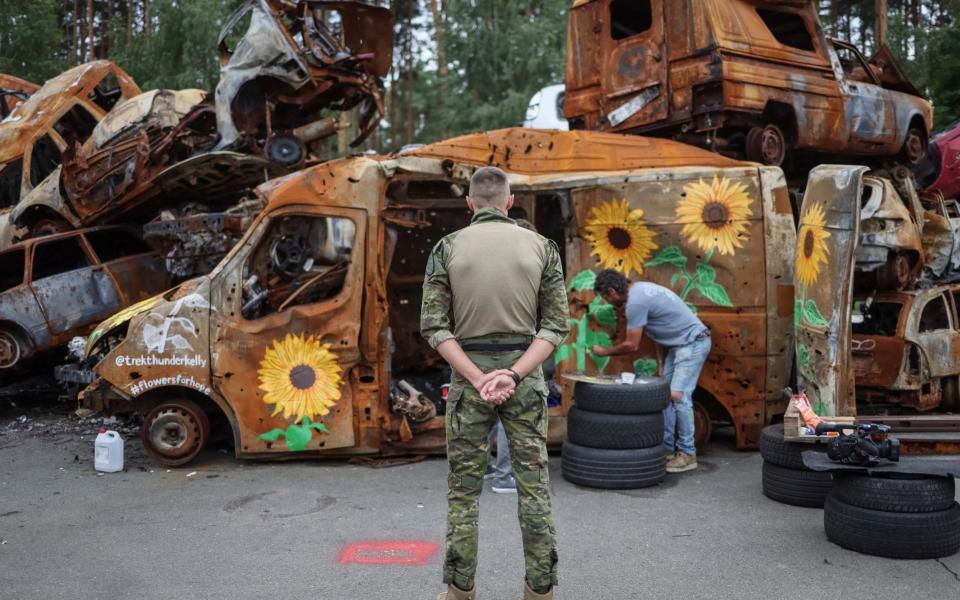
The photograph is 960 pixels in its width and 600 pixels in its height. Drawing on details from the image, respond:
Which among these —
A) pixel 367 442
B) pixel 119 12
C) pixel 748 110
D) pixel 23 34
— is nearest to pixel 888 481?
pixel 367 442

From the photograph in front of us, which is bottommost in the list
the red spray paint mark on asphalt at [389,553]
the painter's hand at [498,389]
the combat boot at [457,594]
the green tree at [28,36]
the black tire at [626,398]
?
the red spray paint mark on asphalt at [389,553]

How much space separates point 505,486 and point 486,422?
2.51 meters

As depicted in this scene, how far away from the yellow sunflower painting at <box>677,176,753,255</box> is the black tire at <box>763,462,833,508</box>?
6.35 ft

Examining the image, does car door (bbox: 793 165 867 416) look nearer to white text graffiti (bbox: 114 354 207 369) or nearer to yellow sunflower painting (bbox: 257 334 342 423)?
yellow sunflower painting (bbox: 257 334 342 423)

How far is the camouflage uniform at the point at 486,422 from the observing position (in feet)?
12.0

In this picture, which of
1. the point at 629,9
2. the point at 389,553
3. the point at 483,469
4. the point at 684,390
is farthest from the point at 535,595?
the point at 629,9

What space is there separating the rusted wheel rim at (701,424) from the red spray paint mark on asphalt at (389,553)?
308 centimetres

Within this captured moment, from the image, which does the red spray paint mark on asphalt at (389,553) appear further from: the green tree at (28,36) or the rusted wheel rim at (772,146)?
the green tree at (28,36)

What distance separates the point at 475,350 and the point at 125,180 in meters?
7.82

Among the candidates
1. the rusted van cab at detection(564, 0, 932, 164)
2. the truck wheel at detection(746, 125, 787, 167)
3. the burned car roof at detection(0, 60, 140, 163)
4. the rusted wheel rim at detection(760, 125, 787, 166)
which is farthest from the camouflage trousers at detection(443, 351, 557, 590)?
the burned car roof at detection(0, 60, 140, 163)

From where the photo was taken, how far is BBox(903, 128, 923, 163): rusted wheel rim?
9860 mm

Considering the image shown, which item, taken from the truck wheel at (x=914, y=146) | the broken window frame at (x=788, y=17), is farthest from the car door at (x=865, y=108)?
the truck wheel at (x=914, y=146)

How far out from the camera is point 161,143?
10211 millimetres

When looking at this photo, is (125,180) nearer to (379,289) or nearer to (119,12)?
(379,289)
